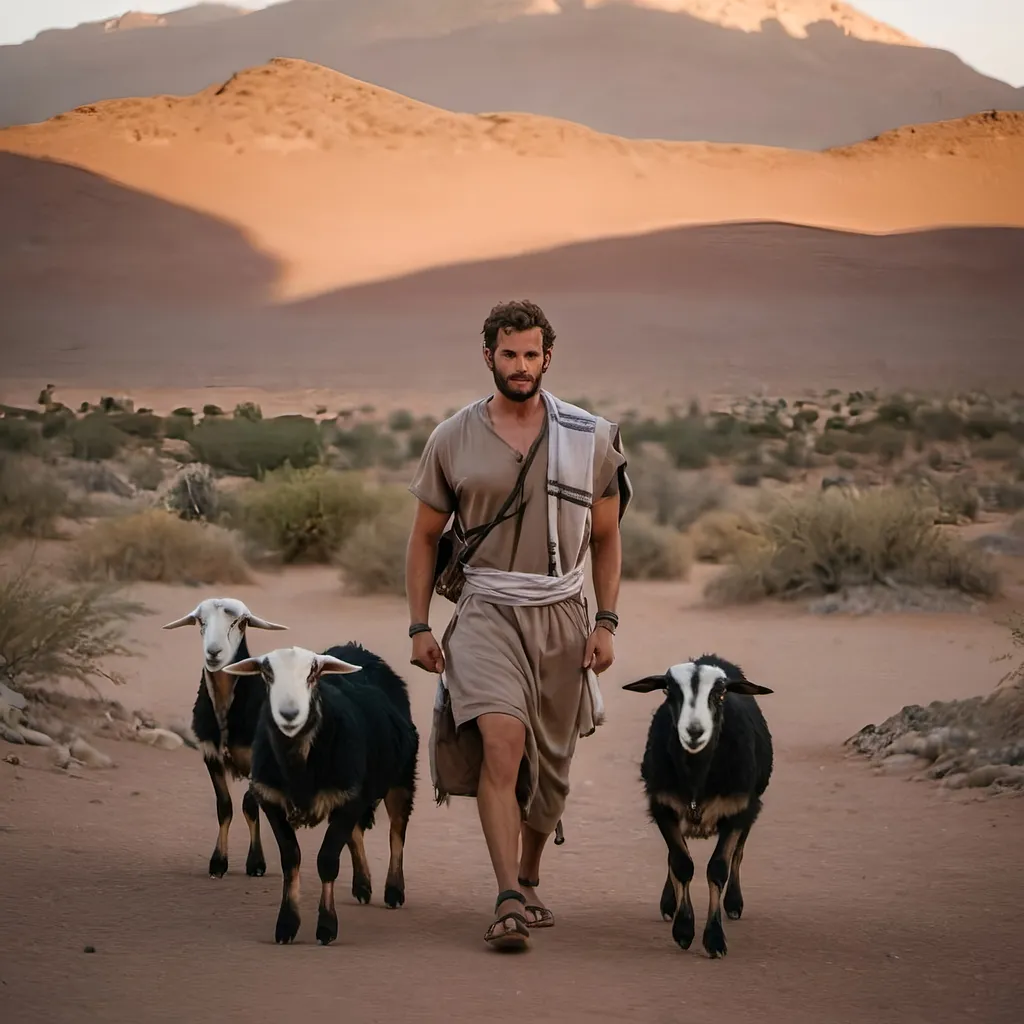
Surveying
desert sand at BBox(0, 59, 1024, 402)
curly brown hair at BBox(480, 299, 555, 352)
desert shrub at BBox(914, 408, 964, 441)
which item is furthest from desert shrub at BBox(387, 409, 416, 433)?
curly brown hair at BBox(480, 299, 555, 352)

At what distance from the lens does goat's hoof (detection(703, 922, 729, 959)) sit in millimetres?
6551

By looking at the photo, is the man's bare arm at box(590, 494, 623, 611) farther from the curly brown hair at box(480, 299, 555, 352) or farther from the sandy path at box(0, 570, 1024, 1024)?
the sandy path at box(0, 570, 1024, 1024)

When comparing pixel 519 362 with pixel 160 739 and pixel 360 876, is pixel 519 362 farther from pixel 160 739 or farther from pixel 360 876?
pixel 160 739

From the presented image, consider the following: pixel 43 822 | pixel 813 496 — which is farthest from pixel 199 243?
pixel 43 822

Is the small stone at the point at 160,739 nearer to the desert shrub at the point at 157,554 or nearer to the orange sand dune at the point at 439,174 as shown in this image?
the desert shrub at the point at 157,554

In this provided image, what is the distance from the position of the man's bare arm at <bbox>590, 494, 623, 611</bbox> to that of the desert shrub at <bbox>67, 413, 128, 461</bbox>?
95.0ft

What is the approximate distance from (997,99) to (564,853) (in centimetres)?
7548

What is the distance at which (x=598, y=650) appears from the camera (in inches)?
269

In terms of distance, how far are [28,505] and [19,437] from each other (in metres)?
13.5

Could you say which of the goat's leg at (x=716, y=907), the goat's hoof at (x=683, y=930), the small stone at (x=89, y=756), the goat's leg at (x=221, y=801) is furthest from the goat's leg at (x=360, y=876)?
the small stone at (x=89, y=756)

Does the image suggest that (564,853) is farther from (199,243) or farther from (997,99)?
(997,99)

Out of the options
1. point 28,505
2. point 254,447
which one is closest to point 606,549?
point 28,505

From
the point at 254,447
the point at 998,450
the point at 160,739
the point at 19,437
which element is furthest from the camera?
the point at 998,450

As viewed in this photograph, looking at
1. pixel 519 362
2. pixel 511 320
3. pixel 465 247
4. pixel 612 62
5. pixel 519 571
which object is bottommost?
pixel 519 571
